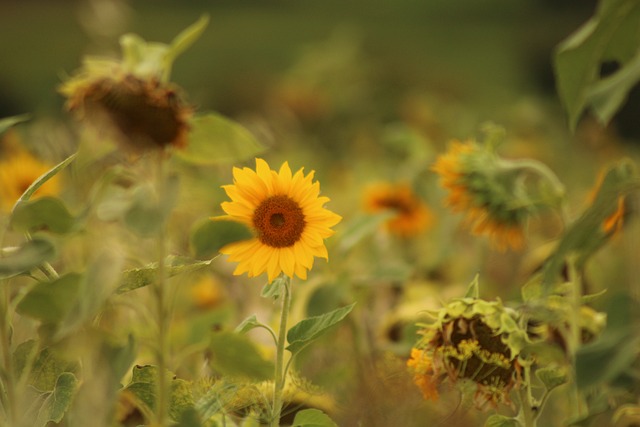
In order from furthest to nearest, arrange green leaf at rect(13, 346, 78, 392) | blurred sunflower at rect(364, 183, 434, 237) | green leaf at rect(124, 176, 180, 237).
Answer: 1. blurred sunflower at rect(364, 183, 434, 237)
2. green leaf at rect(13, 346, 78, 392)
3. green leaf at rect(124, 176, 180, 237)

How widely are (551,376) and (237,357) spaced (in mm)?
159

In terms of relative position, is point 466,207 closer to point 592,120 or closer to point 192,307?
point 192,307

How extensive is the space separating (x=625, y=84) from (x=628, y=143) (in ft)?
4.59

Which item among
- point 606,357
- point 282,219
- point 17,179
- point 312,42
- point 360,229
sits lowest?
point 606,357

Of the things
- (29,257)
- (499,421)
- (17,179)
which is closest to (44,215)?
(29,257)

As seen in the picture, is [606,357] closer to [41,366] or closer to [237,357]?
[237,357]

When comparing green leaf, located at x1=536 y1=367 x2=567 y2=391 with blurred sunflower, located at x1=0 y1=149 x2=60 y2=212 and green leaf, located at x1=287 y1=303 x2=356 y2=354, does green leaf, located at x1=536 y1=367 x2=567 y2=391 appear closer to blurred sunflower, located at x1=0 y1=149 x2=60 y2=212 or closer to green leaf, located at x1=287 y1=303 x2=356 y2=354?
green leaf, located at x1=287 y1=303 x2=356 y2=354

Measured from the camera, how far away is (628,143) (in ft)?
5.54

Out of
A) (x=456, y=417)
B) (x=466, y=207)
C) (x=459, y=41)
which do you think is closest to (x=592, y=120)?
(x=459, y=41)

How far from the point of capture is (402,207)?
880mm

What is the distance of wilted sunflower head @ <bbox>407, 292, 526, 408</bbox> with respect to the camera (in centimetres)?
38

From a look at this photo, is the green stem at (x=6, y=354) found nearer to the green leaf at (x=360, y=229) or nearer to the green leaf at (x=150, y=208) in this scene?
the green leaf at (x=150, y=208)

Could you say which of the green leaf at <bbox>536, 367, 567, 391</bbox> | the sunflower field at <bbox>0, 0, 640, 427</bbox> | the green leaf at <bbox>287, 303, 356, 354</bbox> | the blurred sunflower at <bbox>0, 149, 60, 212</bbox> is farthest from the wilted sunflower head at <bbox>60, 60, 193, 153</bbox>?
the blurred sunflower at <bbox>0, 149, 60, 212</bbox>

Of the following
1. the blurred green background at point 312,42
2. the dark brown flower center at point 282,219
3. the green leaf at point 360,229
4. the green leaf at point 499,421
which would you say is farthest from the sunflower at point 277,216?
the blurred green background at point 312,42
